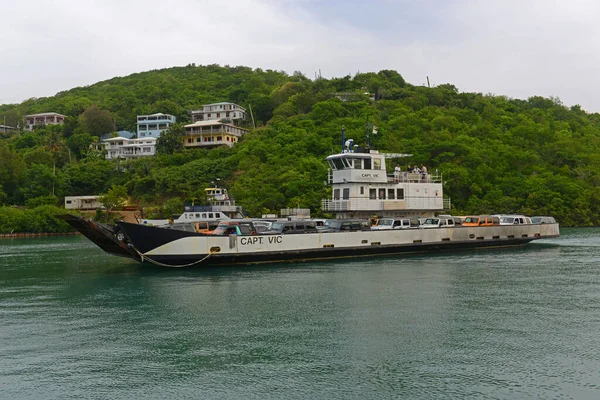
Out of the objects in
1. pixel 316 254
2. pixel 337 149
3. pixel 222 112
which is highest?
pixel 222 112

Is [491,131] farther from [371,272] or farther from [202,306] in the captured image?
[202,306]

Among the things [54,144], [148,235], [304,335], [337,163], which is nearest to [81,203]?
[54,144]

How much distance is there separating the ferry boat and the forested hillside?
20781 millimetres

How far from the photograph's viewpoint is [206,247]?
3191 cm

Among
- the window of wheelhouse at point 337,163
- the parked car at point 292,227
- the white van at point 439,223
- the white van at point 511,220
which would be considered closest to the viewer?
the parked car at point 292,227

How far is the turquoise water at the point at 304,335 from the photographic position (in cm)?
1277

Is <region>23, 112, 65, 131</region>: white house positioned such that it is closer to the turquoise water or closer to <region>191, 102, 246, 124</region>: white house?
<region>191, 102, 246, 124</region>: white house

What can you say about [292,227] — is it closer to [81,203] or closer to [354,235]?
[354,235]

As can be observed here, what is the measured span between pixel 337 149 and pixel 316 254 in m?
48.2

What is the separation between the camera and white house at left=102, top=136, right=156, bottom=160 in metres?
107

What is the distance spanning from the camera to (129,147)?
108 m

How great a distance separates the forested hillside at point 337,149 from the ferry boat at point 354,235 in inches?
818

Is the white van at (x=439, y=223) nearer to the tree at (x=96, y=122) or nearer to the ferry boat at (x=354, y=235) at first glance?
the ferry boat at (x=354, y=235)

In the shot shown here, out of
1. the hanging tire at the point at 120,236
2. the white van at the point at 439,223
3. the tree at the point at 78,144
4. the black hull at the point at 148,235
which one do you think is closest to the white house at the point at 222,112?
the tree at the point at 78,144
